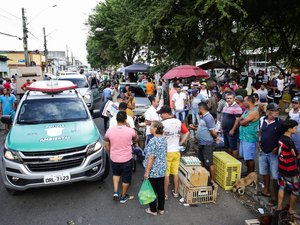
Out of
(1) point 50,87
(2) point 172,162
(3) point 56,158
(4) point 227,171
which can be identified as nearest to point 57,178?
(3) point 56,158

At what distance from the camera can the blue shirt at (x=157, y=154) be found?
13.5 ft

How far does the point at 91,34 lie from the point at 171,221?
90.5 feet

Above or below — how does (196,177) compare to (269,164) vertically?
below

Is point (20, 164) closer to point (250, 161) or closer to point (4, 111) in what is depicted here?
point (250, 161)

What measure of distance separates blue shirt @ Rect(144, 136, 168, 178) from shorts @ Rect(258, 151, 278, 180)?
1884 millimetres

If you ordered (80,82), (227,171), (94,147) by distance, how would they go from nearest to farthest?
1. (94,147)
2. (227,171)
3. (80,82)

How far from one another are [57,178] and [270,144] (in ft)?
12.2

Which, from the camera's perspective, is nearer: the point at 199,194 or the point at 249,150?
the point at 199,194

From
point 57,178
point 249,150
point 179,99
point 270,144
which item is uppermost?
point 179,99

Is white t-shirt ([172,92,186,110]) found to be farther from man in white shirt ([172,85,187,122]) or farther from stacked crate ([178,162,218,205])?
stacked crate ([178,162,218,205])

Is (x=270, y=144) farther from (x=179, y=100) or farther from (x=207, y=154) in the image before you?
(x=179, y=100)

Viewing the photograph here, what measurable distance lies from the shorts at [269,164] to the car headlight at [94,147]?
3044mm

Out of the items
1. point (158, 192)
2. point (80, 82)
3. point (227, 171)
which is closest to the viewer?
point (158, 192)

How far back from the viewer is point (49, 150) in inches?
180
